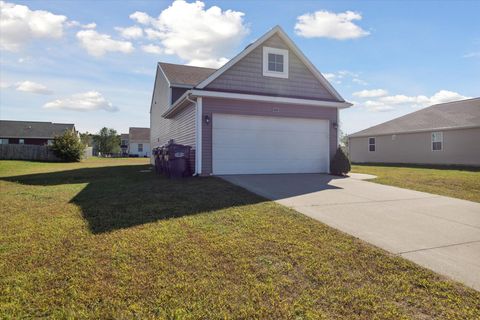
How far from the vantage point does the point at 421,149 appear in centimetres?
2222

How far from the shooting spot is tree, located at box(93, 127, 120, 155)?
51.0m

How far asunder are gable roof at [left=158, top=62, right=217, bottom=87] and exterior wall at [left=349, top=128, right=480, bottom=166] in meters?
15.7

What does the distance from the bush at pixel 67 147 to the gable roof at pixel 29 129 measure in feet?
42.3

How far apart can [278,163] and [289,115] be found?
205 centimetres

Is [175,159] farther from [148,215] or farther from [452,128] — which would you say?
[452,128]

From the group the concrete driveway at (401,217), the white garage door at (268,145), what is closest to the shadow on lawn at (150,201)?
the concrete driveway at (401,217)

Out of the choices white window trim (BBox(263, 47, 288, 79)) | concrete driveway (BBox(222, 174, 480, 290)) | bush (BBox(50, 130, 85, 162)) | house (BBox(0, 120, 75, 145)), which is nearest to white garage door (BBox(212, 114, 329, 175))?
white window trim (BBox(263, 47, 288, 79))

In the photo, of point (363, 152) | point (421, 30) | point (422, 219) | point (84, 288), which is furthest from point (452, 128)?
point (84, 288)

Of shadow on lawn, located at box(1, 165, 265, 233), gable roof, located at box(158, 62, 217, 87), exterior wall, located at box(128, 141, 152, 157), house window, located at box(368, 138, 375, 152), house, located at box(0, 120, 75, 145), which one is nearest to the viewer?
shadow on lawn, located at box(1, 165, 265, 233)

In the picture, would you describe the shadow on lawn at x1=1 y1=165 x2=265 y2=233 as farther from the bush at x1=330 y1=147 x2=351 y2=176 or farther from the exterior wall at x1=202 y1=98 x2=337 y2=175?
the bush at x1=330 y1=147 x2=351 y2=176

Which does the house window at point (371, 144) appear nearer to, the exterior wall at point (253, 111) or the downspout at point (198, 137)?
the exterior wall at point (253, 111)

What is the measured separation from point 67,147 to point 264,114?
25.4 m

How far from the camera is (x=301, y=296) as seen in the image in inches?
109

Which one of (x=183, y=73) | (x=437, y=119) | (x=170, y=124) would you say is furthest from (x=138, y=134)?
(x=437, y=119)
